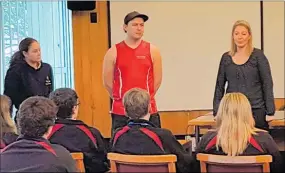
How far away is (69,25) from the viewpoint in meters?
5.93

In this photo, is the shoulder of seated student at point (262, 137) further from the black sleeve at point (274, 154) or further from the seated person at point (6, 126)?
the seated person at point (6, 126)

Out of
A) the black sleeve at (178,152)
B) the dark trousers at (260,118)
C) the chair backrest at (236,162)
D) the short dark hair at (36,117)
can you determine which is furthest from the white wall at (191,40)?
the short dark hair at (36,117)

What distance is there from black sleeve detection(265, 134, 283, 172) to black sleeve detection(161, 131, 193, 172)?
16.8 inches

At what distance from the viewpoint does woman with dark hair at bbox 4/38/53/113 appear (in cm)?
399

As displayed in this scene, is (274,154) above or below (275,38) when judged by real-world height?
below

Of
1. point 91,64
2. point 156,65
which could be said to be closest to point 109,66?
point 156,65

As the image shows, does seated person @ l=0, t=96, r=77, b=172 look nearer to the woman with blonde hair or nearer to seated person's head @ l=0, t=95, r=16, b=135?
seated person's head @ l=0, t=95, r=16, b=135

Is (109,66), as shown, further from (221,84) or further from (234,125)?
(234,125)

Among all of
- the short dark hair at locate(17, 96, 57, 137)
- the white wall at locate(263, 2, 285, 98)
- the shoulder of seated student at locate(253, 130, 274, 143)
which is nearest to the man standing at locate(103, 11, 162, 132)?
the shoulder of seated student at locate(253, 130, 274, 143)

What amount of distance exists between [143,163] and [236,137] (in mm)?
486

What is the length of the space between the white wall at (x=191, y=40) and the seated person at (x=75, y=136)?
3148mm

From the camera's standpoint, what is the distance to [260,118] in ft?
11.3

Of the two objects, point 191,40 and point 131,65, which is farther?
point 191,40

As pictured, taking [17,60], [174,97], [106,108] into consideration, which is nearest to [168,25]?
[174,97]
